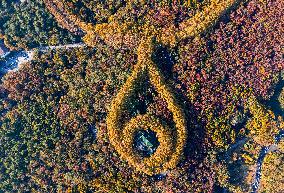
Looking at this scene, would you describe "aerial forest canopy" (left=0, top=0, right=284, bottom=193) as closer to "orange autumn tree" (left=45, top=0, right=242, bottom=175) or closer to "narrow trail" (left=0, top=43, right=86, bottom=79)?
"orange autumn tree" (left=45, top=0, right=242, bottom=175)

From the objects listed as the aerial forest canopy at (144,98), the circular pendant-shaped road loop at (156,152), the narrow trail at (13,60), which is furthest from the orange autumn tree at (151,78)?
the narrow trail at (13,60)

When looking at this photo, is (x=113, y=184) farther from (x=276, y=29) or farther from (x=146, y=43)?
(x=276, y=29)

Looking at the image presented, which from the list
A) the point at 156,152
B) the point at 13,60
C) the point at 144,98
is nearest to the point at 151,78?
the point at 144,98

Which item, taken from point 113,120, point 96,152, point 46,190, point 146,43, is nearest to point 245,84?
point 146,43

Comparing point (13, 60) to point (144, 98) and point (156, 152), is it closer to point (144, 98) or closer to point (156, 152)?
point (144, 98)

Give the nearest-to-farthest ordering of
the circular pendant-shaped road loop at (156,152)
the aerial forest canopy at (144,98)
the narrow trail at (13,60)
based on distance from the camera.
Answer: the circular pendant-shaped road loop at (156,152) → the aerial forest canopy at (144,98) → the narrow trail at (13,60)

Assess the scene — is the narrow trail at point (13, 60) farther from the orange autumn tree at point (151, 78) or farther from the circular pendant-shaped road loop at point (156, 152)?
the circular pendant-shaped road loop at point (156, 152)

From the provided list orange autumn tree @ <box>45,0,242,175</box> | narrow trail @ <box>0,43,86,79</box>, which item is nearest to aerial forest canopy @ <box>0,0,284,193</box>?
orange autumn tree @ <box>45,0,242,175</box>

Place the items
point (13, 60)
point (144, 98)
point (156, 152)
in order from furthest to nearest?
point (13, 60) → point (144, 98) → point (156, 152)
